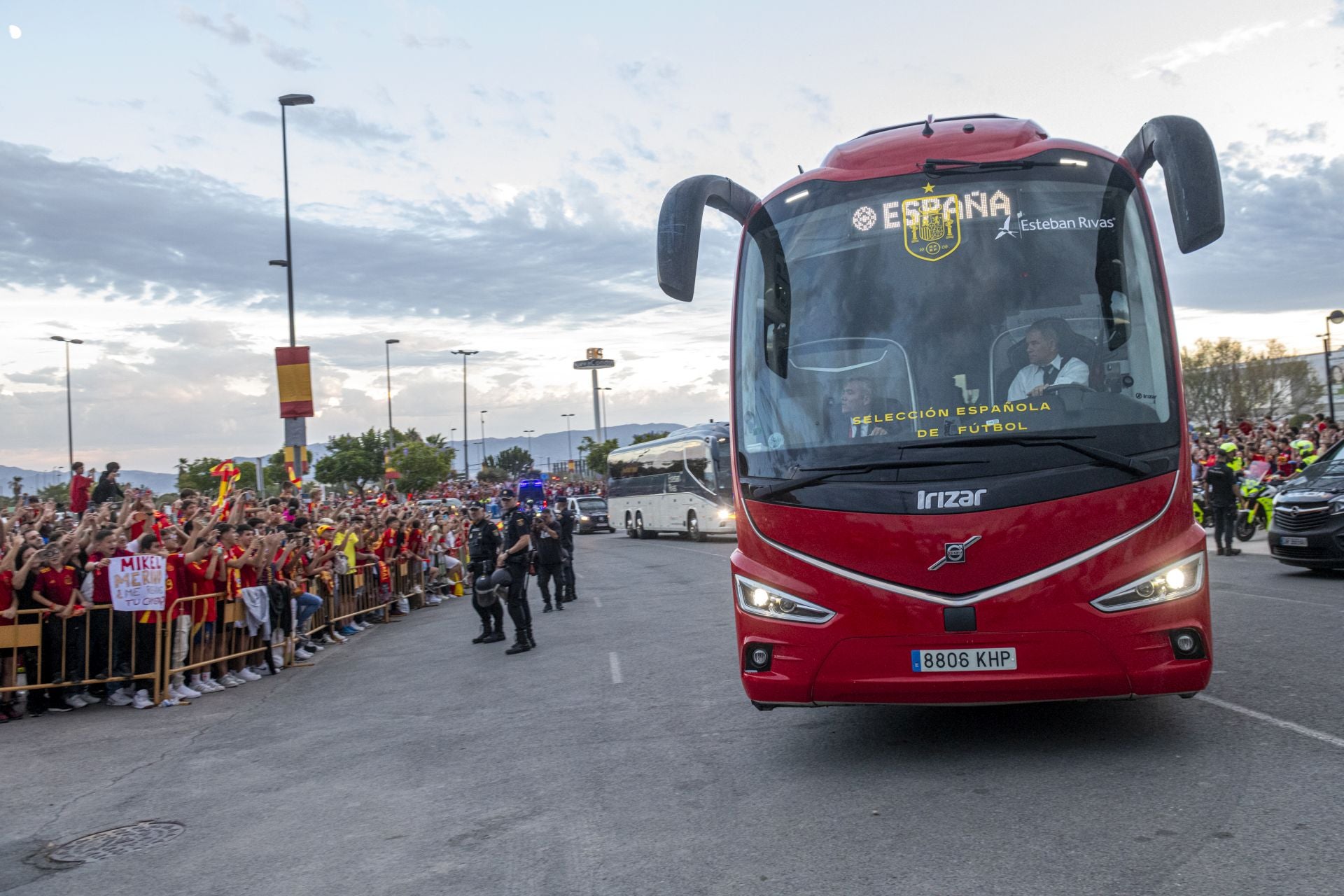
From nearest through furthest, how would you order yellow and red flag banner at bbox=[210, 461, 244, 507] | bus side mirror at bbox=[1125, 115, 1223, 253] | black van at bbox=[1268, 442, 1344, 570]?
bus side mirror at bbox=[1125, 115, 1223, 253] → black van at bbox=[1268, 442, 1344, 570] → yellow and red flag banner at bbox=[210, 461, 244, 507]

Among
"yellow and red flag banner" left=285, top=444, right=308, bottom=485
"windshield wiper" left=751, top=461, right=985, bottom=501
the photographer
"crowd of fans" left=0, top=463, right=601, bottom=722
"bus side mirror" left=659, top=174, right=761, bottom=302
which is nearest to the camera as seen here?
"windshield wiper" left=751, top=461, right=985, bottom=501

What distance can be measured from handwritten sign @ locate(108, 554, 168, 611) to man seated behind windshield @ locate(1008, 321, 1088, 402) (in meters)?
8.79

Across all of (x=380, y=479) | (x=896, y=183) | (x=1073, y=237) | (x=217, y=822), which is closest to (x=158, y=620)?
(x=217, y=822)

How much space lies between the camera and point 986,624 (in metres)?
5.70

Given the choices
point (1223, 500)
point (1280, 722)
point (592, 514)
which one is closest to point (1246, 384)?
point (592, 514)

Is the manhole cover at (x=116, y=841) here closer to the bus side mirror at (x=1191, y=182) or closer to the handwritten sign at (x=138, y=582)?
the handwritten sign at (x=138, y=582)

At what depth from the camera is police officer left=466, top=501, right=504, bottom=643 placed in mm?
14898

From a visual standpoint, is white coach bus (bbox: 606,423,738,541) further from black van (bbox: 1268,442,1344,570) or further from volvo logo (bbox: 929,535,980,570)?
volvo logo (bbox: 929,535,980,570)

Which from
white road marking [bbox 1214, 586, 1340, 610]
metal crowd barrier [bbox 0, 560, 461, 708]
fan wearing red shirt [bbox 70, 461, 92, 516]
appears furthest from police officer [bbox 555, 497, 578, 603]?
white road marking [bbox 1214, 586, 1340, 610]

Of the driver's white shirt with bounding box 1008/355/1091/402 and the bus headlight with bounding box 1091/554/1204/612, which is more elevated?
the driver's white shirt with bounding box 1008/355/1091/402

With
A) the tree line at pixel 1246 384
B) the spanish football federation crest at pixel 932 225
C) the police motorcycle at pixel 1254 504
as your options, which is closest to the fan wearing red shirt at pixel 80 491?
the spanish football federation crest at pixel 932 225

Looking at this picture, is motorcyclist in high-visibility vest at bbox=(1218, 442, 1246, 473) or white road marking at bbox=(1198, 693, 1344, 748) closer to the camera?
white road marking at bbox=(1198, 693, 1344, 748)

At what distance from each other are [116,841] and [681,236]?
4.57 meters

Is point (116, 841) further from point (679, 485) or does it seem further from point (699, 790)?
point (679, 485)
